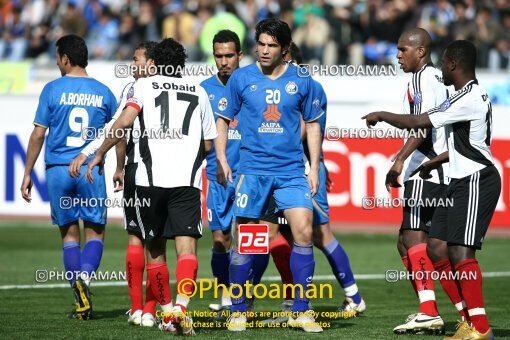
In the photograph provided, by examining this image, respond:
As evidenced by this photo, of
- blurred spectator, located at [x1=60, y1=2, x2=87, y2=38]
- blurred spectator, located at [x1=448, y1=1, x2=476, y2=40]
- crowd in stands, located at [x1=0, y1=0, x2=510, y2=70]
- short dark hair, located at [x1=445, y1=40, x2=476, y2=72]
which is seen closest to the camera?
short dark hair, located at [x1=445, y1=40, x2=476, y2=72]

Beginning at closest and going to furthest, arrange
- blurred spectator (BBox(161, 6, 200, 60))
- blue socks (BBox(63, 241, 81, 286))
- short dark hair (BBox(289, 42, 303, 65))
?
blue socks (BBox(63, 241, 81, 286))
short dark hair (BBox(289, 42, 303, 65))
blurred spectator (BBox(161, 6, 200, 60))

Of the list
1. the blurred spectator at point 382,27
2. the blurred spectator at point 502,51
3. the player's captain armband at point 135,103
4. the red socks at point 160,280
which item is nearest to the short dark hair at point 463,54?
the player's captain armband at point 135,103

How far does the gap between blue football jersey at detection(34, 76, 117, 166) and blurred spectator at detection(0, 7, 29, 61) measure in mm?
16114

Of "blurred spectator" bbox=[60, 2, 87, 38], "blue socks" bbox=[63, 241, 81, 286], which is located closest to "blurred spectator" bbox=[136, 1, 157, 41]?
"blurred spectator" bbox=[60, 2, 87, 38]

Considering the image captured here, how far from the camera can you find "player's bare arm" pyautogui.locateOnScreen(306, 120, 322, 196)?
9.99 metres

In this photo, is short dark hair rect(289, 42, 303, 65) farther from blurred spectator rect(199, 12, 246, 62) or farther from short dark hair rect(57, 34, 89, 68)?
blurred spectator rect(199, 12, 246, 62)

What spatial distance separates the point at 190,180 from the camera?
9.77 metres

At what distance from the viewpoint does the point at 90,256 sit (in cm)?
1130

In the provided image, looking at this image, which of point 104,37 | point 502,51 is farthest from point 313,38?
point 104,37

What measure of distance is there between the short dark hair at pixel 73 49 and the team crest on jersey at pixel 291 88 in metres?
2.52

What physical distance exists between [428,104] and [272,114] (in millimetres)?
1403

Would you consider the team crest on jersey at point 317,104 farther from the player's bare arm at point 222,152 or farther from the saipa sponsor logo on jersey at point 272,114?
the player's bare arm at point 222,152

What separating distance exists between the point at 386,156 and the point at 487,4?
22.7ft

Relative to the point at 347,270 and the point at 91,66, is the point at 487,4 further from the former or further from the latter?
the point at 347,270
